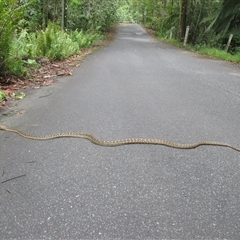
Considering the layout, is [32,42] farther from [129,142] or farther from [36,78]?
[129,142]

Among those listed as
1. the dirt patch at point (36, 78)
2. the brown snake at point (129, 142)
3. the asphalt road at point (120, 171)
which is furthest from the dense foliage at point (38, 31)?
the brown snake at point (129, 142)

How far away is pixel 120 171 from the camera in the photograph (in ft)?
10.1

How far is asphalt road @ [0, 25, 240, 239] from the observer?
227 centimetres

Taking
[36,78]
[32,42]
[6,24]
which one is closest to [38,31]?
[32,42]

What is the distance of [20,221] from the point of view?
229 cm

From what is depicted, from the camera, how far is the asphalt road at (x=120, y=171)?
2266 millimetres

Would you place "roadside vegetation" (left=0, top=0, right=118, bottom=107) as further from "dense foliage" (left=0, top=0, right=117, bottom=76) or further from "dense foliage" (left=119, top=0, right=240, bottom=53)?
"dense foliage" (left=119, top=0, right=240, bottom=53)

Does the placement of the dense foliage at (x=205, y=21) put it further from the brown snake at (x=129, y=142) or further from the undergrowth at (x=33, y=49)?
the brown snake at (x=129, y=142)

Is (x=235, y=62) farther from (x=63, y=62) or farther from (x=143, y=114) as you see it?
(x=143, y=114)

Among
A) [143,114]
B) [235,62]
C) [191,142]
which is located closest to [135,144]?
[191,142]

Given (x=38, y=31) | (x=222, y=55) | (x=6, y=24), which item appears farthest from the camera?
(x=222, y=55)

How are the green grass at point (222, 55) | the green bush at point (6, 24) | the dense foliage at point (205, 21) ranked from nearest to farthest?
1. the green bush at point (6, 24)
2. the green grass at point (222, 55)
3. the dense foliage at point (205, 21)

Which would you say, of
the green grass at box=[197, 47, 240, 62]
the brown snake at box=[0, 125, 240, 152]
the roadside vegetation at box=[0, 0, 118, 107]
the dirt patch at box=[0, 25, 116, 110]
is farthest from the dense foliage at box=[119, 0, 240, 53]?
the brown snake at box=[0, 125, 240, 152]

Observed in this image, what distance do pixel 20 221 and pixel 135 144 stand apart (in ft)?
6.12
